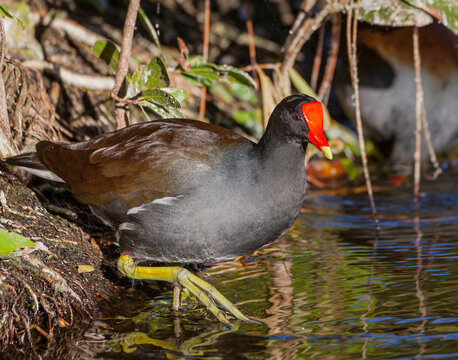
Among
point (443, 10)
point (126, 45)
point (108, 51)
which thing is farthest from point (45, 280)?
point (443, 10)

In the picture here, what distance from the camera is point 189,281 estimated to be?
2.97m

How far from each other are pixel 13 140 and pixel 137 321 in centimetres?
140

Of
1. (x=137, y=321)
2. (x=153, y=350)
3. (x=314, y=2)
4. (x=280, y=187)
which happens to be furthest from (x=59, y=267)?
(x=314, y=2)

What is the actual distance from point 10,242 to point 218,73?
6.27 ft

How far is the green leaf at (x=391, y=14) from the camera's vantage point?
4547 millimetres

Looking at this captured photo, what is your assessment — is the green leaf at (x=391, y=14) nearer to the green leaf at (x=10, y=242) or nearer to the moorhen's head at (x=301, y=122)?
the moorhen's head at (x=301, y=122)

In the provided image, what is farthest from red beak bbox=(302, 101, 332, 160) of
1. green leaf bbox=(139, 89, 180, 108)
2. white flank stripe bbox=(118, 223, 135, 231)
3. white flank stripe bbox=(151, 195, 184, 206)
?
green leaf bbox=(139, 89, 180, 108)

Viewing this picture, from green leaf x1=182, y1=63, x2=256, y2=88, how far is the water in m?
1.03

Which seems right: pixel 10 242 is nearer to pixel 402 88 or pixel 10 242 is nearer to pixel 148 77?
pixel 148 77

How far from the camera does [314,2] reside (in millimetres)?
5129

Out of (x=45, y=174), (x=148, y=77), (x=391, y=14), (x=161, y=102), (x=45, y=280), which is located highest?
(x=391, y=14)

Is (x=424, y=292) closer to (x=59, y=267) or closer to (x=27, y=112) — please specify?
(x=59, y=267)

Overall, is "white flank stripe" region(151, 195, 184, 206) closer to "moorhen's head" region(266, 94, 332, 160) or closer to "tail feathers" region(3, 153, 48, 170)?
"moorhen's head" region(266, 94, 332, 160)

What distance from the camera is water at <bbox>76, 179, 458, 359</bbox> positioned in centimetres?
247
